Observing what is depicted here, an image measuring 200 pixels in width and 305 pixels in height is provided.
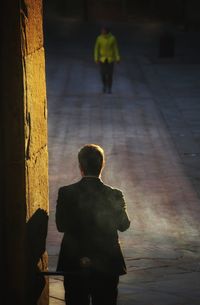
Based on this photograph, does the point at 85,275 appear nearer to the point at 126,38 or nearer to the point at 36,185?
the point at 36,185

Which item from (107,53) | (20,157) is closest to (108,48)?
(107,53)

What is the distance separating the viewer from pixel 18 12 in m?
6.68

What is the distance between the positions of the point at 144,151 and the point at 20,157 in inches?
493

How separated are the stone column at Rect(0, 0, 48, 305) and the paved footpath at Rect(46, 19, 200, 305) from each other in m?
2.32

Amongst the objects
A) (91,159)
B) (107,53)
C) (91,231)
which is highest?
(91,159)

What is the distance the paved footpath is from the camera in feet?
35.8

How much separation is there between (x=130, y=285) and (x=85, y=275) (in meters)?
3.61

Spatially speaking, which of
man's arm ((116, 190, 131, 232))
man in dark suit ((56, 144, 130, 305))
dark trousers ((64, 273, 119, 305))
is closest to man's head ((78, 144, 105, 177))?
man in dark suit ((56, 144, 130, 305))

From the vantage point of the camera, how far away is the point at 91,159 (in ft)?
22.5

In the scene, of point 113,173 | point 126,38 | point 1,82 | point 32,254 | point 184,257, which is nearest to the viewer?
point 1,82

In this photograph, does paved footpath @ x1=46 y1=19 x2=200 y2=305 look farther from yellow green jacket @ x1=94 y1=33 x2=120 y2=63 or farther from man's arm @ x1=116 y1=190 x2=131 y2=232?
man's arm @ x1=116 y1=190 x2=131 y2=232

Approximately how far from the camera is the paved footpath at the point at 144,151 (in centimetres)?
1091

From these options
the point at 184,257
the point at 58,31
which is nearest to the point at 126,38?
the point at 58,31

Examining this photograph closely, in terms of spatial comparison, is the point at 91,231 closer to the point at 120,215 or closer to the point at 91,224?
the point at 91,224
